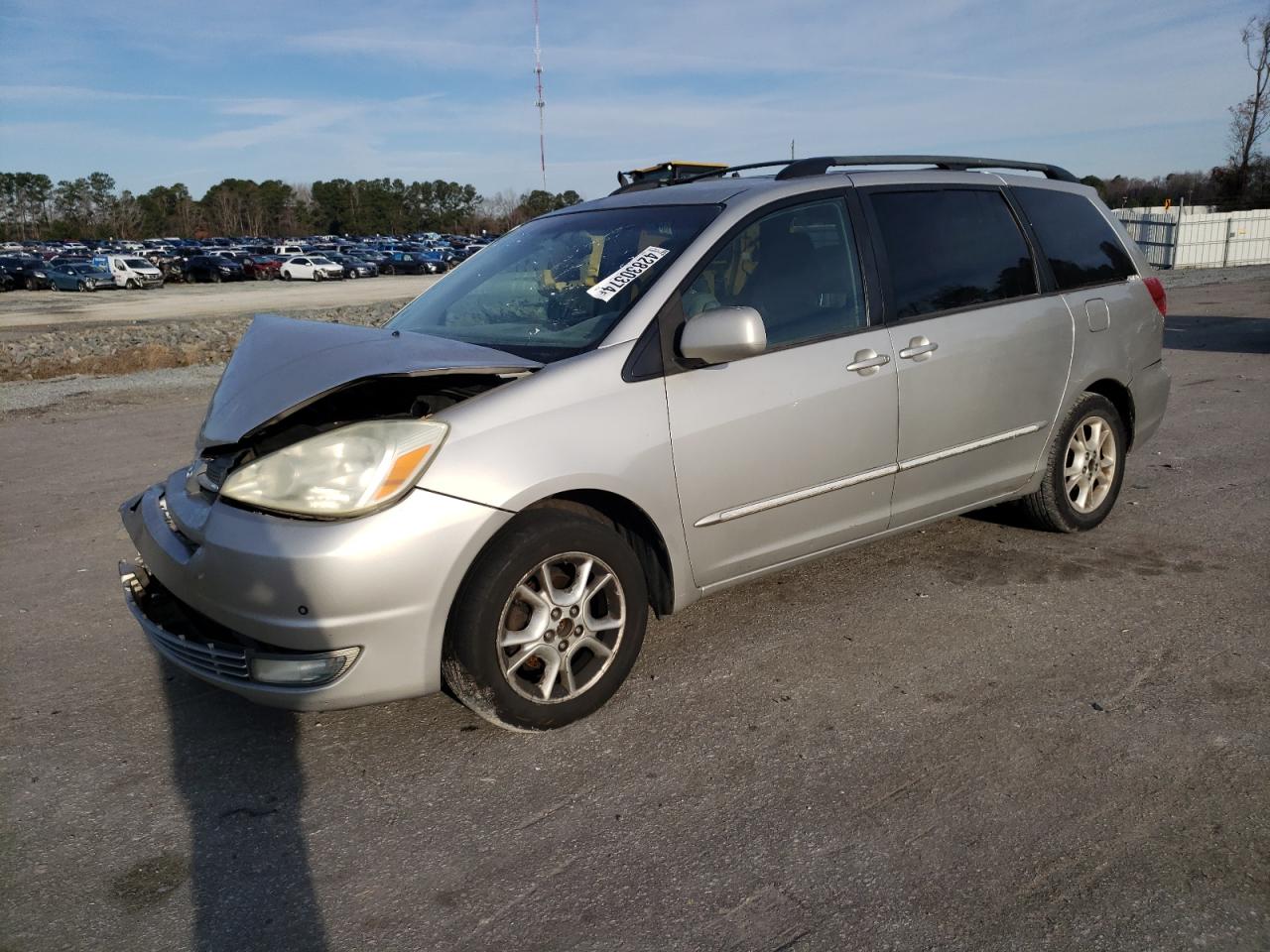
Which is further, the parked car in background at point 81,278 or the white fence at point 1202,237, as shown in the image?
the parked car in background at point 81,278

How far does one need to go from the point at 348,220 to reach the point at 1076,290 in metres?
135

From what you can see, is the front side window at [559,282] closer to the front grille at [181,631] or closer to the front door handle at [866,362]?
the front door handle at [866,362]

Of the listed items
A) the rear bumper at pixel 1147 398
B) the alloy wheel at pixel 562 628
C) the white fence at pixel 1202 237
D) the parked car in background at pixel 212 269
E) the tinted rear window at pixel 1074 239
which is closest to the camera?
the alloy wheel at pixel 562 628

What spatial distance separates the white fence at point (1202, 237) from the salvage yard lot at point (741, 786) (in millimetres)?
28049

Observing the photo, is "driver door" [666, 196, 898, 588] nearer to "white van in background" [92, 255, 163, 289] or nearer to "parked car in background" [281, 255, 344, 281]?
"white van in background" [92, 255, 163, 289]

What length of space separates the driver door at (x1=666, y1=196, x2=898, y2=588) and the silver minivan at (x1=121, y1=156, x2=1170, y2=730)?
11 mm

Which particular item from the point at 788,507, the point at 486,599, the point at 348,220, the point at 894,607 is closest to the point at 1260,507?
the point at 894,607

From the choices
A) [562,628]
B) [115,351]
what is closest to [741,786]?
[562,628]

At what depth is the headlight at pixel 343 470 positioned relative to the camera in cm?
297

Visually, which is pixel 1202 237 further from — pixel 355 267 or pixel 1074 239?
pixel 355 267

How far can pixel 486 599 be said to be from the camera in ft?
10.2

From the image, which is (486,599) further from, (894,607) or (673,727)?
(894,607)

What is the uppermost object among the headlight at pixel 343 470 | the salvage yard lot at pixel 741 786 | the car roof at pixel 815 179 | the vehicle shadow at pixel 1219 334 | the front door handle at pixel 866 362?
the car roof at pixel 815 179

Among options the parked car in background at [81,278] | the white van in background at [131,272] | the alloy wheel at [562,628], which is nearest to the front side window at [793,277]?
the alloy wheel at [562,628]
